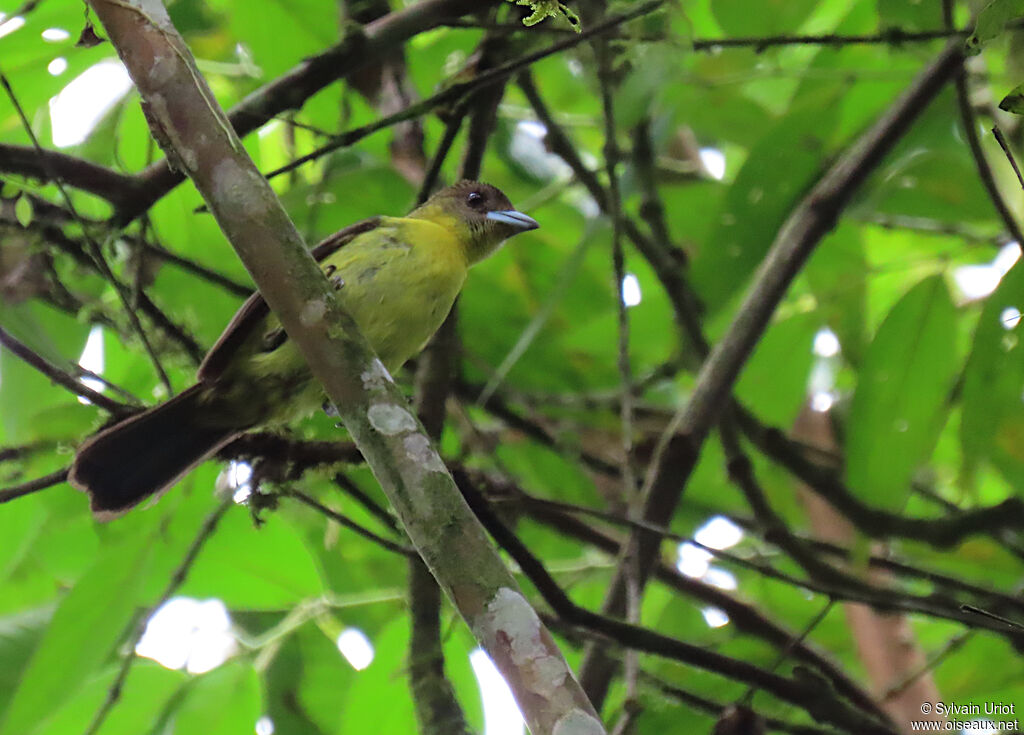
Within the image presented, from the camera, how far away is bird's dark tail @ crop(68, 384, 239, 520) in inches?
101

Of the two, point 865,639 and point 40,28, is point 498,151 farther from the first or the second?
point 865,639

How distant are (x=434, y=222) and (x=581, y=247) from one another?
0.58 metres

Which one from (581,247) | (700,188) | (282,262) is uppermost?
(700,188)

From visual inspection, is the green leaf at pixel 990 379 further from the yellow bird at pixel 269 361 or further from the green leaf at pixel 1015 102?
the yellow bird at pixel 269 361

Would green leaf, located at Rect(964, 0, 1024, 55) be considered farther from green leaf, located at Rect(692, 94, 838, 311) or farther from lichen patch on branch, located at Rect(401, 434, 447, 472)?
green leaf, located at Rect(692, 94, 838, 311)

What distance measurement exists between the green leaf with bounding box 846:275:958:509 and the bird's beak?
1156mm

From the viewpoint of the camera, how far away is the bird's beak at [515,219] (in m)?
3.62

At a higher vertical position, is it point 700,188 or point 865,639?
point 700,188

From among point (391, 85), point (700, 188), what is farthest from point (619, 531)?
point (391, 85)

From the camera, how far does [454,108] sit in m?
2.96

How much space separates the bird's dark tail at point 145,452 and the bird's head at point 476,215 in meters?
1.05

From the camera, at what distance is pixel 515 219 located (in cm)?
364

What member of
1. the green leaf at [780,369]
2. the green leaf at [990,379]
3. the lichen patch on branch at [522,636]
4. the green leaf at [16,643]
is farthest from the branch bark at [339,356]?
the green leaf at [780,369]

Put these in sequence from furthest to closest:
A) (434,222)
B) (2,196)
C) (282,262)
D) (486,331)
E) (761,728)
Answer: (486,331), (434,222), (2,196), (761,728), (282,262)
